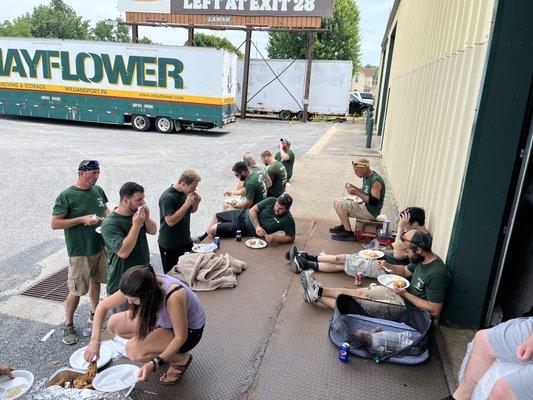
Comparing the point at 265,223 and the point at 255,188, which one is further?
the point at 255,188

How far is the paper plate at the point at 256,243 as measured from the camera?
19.6ft

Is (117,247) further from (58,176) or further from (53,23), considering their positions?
(53,23)

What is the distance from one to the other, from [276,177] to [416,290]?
4.18m

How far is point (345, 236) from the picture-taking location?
6.59 meters

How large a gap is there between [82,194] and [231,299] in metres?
1.94

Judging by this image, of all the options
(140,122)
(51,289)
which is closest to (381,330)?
(51,289)

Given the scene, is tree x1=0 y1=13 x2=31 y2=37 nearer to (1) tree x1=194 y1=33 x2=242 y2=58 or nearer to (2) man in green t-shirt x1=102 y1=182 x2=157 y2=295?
(1) tree x1=194 y1=33 x2=242 y2=58

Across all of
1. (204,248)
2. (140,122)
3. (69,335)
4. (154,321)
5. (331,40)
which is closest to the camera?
(154,321)

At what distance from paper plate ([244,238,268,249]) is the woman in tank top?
2660 mm

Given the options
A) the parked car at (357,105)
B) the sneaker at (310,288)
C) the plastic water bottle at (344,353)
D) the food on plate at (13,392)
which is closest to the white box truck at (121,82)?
the sneaker at (310,288)

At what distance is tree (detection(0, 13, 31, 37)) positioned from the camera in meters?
54.4

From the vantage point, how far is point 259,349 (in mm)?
3744

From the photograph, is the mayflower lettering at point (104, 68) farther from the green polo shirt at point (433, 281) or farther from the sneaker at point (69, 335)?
the green polo shirt at point (433, 281)

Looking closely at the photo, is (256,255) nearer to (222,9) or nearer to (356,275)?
(356,275)
